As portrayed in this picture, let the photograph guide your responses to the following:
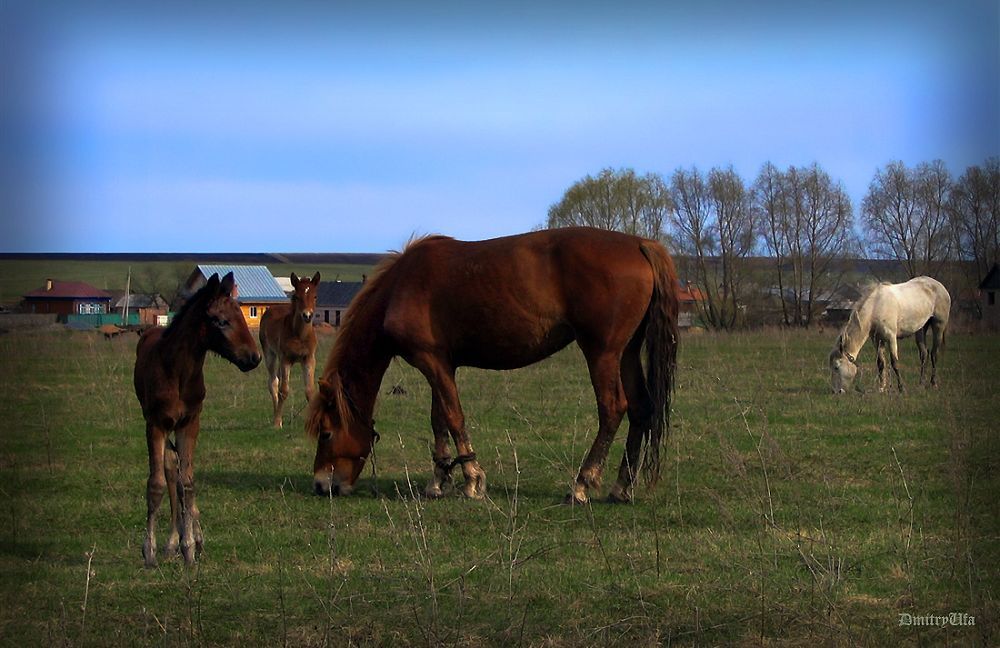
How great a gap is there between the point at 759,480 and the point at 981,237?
10.2 ft

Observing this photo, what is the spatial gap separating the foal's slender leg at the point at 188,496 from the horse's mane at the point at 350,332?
2.05m

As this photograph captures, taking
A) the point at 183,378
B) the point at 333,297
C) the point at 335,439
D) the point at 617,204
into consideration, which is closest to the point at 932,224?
the point at 335,439

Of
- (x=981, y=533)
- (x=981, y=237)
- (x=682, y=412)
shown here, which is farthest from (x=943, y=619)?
(x=682, y=412)

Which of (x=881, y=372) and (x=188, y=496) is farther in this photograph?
(x=881, y=372)

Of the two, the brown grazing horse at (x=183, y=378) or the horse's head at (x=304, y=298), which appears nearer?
the brown grazing horse at (x=183, y=378)

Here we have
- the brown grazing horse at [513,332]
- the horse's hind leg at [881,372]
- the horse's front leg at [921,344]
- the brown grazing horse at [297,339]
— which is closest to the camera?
→ the brown grazing horse at [513,332]

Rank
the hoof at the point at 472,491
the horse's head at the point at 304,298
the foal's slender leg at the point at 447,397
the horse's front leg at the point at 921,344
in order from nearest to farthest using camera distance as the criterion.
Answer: the hoof at the point at 472,491, the foal's slender leg at the point at 447,397, the horse's head at the point at 304,298, the horse's front leg at the point at 921,344

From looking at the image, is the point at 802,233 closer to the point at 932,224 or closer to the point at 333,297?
the point at 932,224

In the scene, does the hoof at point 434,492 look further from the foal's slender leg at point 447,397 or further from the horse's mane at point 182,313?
the horse's mane at point 182,313

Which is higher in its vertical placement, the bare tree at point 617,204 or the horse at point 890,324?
the bare tree at point 617,204

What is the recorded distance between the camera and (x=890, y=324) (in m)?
18.5

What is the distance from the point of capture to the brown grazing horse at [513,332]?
8734 mm

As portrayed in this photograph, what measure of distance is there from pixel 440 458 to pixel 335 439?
0.91 metres

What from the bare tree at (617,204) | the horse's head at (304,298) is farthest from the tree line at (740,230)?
the horse's head at (304,298)
